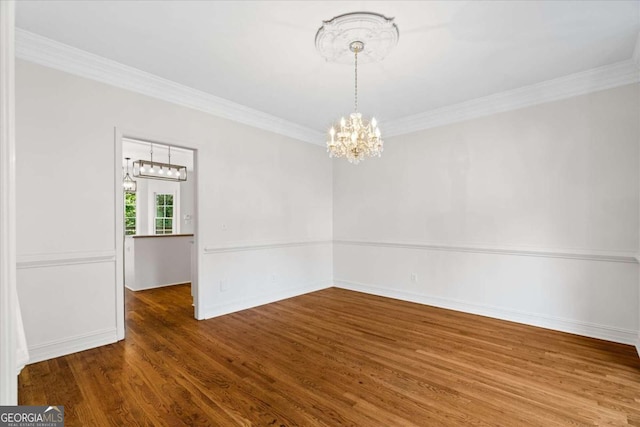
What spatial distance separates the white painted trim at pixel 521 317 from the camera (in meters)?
3.11

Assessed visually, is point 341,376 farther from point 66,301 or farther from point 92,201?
point 92,201

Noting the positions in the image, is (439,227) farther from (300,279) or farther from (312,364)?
(312,364)

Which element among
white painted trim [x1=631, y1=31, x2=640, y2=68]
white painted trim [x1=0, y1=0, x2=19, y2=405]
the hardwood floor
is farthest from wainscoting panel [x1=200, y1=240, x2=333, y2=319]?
white painted trim [x1=631, y1=31, x2=640, y2=68]

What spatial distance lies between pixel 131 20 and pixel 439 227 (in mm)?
4228

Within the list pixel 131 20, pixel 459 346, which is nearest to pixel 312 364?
pixel 459 346

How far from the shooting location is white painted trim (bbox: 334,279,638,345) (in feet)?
10.2

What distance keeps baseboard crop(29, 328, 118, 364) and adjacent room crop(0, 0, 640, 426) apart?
17 mm

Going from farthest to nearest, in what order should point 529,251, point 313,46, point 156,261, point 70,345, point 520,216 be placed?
point 156,261
point 520,216
point 529,251
point 70,345
point 313,46

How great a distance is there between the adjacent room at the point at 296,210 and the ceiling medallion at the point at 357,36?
0.02 m

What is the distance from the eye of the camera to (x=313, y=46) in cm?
273

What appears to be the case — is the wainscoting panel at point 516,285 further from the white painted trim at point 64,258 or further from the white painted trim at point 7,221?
the white painted trim at point 7,221

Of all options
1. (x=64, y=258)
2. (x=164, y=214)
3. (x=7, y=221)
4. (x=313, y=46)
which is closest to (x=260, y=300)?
(x=64, y=258)

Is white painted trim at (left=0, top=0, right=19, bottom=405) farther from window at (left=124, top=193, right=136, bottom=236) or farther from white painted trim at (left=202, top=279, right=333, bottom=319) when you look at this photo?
window at (left=124, top=193, right=136, bottom=236)

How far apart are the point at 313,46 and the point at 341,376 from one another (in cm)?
291
